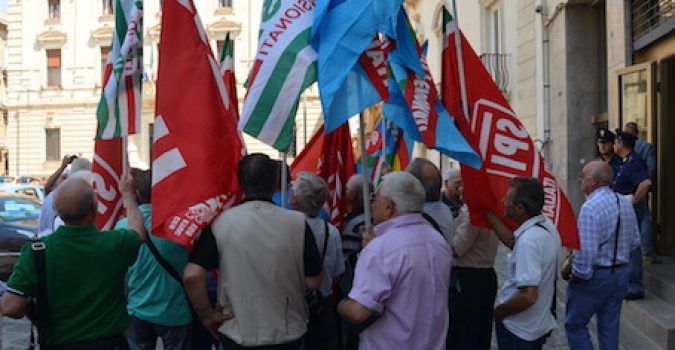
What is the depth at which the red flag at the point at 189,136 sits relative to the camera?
426cm

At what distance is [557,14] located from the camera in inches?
505

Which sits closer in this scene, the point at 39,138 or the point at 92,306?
the point at 92,306

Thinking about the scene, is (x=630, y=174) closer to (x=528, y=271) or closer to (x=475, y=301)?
(x=475, y=301)

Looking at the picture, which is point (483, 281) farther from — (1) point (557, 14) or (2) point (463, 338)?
(1) point (557, 14)

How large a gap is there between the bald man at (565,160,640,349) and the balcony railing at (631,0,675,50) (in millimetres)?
3494

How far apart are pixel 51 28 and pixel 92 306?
44942mm

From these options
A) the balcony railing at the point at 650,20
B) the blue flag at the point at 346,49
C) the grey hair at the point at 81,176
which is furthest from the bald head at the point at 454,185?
the balcony railing at the point at 650,20

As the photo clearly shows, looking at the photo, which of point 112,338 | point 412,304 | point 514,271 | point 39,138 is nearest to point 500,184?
point 514,271

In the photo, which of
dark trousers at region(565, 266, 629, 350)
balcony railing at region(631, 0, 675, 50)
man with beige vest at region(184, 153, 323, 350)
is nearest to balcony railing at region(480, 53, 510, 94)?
balcony railing at region(631, 0, 675, 50)

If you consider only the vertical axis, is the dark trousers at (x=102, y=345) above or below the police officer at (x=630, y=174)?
below

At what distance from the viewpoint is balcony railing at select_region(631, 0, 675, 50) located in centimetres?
885

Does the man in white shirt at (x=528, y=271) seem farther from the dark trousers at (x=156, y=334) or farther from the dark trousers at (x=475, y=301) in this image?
the dark trousers at (x=156, y=334)

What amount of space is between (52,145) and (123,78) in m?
43.5

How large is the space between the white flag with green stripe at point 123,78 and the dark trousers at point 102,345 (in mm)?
1427
